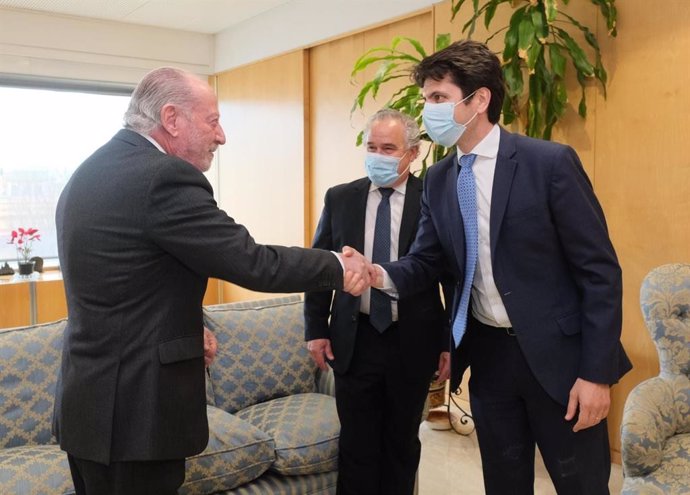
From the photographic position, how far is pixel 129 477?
57.0 inches

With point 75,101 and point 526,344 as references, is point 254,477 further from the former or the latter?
point 75,101

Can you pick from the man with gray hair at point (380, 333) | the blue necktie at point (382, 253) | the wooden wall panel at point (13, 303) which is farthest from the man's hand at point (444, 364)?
the wooden wall panel at point (13, 303)

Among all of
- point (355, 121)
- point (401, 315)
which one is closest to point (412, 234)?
point (401, 315)

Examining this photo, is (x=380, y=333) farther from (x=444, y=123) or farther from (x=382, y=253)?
(x=444, y=123)

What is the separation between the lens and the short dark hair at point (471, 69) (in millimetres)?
1707

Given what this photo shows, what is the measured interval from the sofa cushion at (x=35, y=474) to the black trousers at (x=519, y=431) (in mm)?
1176

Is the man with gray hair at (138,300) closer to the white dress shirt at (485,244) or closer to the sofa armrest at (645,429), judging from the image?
the white dress shirt at (485,244)

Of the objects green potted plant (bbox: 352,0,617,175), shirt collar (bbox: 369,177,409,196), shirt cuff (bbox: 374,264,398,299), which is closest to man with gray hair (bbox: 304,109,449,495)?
shirt collar (bbox: 369,177,409,196)

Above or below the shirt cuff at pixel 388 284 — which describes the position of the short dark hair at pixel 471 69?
above

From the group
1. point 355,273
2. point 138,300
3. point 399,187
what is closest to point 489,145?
point 355,273

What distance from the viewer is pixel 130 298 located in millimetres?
1405

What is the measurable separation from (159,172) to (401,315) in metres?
0.97

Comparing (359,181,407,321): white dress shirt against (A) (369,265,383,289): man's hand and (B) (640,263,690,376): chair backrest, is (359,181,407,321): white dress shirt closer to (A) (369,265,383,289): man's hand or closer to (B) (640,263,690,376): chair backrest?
(A) (369,265,383,289): man's hand

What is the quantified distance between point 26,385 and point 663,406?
2058 millimetres
